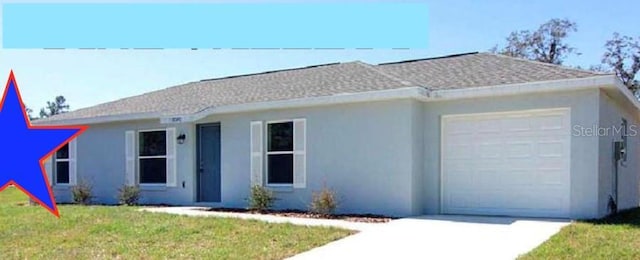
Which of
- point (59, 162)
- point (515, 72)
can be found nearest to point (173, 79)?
point (59, 162)

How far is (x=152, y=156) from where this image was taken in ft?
50.0

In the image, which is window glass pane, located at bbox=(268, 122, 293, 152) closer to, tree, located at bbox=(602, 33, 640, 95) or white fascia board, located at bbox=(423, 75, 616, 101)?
white fascia board, located at bbox=(423, 75, 616, 101)

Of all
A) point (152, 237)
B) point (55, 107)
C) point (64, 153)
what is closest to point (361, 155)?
point (152, 237)

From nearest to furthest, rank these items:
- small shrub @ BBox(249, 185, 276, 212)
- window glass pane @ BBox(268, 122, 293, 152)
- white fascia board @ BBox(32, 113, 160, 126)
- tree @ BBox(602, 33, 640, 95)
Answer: small shrub @ BBox(249, 185, 276, 212), window glass pane @ BBox(268, 122, 293, 152), white fascia board @ BBox(32, 113, 160, 126), tree @ BBox(602, 33, 640, 95)

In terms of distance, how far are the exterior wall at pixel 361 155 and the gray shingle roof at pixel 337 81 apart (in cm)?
51

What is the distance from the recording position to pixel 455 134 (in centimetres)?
1163

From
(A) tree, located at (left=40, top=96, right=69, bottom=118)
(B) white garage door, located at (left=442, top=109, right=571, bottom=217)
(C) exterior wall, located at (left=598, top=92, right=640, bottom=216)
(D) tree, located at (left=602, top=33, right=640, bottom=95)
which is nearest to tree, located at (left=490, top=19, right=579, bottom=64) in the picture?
(D) tree, located at (left=602, top=33, right=640, bottom=95)

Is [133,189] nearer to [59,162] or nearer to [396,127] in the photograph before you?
[59,162]

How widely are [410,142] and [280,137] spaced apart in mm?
3307

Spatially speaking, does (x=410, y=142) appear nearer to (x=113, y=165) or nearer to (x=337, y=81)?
(x=337, y=81)

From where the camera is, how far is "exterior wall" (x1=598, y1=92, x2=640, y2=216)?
10.7m

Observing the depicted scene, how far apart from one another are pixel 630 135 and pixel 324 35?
901cm

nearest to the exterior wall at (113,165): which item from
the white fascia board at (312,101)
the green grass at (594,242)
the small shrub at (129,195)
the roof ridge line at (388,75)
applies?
the small shrub at (129,195)

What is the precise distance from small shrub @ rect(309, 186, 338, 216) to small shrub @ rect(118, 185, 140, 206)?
5608mm
